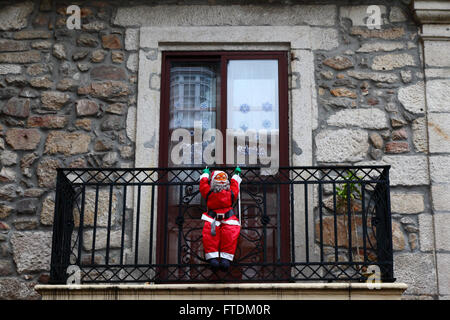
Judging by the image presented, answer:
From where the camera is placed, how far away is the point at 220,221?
530 cm

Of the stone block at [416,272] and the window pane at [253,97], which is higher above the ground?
the window pane at [253,97]

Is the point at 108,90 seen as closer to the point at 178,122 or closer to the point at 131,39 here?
the point at 131,39

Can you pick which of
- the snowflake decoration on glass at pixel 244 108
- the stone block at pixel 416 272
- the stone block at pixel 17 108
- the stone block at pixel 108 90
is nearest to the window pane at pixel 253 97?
the snowflake decoration on glass at pixel 244 108

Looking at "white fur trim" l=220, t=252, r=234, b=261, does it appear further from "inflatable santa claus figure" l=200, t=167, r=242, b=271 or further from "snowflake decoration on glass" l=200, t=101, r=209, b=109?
"snowflake decoration on glass" l=200, t=101, r=209, b=109

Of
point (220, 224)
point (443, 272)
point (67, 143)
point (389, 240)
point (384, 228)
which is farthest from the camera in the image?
point (67, 143)

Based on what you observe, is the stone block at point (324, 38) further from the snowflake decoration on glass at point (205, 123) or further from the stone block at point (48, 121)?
the stone block at point (48, 121)

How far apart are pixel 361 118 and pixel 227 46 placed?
144 cm

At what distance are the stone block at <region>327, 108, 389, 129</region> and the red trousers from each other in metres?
1.64

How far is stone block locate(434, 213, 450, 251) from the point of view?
5.96 metres

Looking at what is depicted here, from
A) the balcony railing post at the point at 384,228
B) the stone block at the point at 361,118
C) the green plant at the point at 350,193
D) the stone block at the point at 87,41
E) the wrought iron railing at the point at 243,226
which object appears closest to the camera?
the balcony railing post at the point at 384,228

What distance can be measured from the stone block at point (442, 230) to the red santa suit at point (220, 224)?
184cm

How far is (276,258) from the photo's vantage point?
6.04m

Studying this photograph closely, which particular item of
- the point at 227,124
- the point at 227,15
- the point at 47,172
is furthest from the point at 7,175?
the point at 227,15

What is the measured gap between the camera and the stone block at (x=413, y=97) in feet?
20.8
